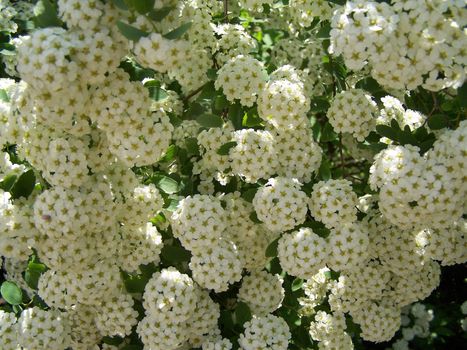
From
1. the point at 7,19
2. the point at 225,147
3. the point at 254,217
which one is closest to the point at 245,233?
the point at 254,217

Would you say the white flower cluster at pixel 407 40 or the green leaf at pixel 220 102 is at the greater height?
the white flower cluster at pixel 407 40

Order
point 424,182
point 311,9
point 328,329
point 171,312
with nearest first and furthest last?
point 424,182 → point 171,312 → point 311,9 → point 328,329

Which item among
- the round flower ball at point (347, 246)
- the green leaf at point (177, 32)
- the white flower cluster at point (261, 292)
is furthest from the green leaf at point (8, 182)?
the round flower ball at point (347, 246)

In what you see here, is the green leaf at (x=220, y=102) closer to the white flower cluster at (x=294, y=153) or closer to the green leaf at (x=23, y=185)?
the white flower cluster at (x=294, y=153)

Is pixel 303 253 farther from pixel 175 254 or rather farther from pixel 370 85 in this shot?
pixel 370 85

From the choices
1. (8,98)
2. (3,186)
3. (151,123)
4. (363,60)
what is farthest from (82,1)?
(363,60)
